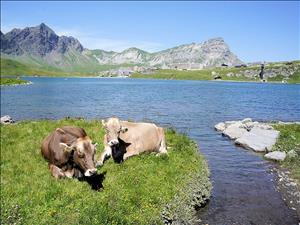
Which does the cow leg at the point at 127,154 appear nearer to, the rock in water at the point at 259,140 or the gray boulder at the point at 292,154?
the gray boulder at the point at 292,154

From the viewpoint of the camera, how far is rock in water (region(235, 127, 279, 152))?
33875 mm

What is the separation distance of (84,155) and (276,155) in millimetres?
20276

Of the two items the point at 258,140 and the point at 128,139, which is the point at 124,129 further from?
the point at 258,140

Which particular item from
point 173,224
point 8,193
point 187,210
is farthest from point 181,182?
point 8,193

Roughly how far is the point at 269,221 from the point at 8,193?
40.0 ft

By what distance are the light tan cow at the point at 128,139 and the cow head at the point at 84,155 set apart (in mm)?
2516

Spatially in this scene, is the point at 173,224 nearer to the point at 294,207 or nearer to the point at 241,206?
the point at 241,206

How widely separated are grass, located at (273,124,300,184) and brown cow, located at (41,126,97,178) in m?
15.5

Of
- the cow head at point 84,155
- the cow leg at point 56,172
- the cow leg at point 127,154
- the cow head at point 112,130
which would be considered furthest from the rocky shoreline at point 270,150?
the cow leg at point 56,172

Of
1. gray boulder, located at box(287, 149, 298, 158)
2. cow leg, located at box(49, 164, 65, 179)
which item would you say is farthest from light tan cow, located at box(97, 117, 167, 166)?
Answer: gray boulder, located at box(287, 149, 298, 158)

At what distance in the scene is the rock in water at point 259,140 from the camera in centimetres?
3388

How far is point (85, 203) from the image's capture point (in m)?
14.0

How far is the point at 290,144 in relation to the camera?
33594mm

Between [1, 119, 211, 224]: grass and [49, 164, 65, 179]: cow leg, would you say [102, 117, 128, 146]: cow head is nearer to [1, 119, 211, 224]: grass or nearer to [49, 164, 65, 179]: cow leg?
[1, 119, 211, 224]: grass
